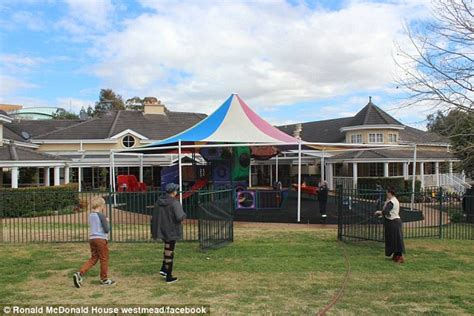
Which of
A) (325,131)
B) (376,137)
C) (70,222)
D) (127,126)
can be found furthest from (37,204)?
(325,131)

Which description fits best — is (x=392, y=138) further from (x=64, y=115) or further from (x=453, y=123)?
(x=64, y=115)

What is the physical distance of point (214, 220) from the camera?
31.9ft

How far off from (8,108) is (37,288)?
2908 inches

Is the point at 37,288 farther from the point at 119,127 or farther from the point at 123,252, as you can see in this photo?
the point at 119,127

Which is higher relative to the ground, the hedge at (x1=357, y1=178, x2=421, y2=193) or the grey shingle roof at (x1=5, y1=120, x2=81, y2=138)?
the grey shingle roof at (x1=5, y1=120, x2=81, y2=138)

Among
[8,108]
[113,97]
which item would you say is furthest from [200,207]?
[8,108]

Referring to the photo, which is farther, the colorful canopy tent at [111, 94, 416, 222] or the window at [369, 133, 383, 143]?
the window at [369, 133, 383, 143]

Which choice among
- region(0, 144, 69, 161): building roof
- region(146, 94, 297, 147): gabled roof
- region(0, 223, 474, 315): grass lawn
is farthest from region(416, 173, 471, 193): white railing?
region(0, 144, 69, 161): building roof

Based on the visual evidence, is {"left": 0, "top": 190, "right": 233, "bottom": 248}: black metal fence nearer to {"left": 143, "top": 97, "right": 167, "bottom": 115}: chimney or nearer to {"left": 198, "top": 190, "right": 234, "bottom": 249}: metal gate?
{"left": 198, "top": 190, "right": 234, "bottom": 249}: metal gate

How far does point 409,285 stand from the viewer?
683 centimetres

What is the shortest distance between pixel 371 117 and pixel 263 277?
29248mm

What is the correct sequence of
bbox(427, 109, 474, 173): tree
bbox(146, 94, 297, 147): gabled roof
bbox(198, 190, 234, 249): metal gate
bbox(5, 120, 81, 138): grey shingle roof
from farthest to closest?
bbox(5, 120, 81, 138): grey shingle roof, bbox(146, 94, 297, 147): gabled roof, bbox(427, 109, 474, 173): tree, bbox(198, 190, 234, 249): metal gate

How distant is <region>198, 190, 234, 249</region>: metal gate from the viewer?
9.24m

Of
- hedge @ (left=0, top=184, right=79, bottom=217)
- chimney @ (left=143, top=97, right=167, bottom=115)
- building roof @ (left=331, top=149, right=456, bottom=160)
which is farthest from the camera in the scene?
chimney @ (left=143, top=97, right=167, bottom=115)
